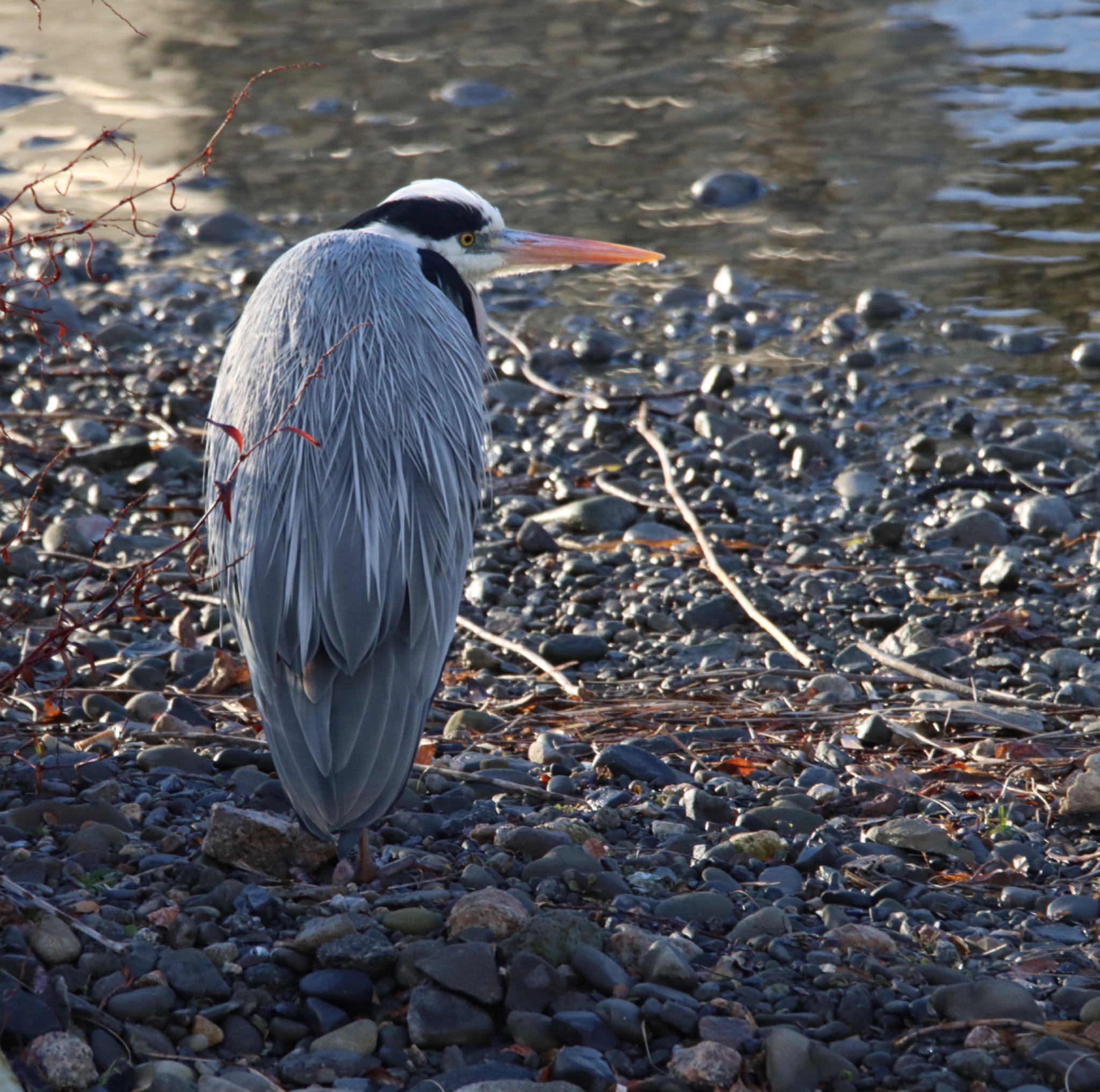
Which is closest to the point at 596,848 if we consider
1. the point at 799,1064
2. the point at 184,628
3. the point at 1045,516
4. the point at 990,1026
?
the point at 799,1064

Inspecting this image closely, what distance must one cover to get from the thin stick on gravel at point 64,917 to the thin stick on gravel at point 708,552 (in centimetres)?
259

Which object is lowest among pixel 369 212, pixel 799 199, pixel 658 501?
pixel 658 501

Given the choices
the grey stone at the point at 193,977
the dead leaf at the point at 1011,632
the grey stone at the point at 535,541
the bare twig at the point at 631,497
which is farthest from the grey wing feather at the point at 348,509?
the bare twig at the point at 631,497

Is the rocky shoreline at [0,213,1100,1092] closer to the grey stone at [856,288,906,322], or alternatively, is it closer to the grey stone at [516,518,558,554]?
the grey stone at [516,518,558,554]

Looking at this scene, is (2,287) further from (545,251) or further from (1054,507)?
(1054,507)

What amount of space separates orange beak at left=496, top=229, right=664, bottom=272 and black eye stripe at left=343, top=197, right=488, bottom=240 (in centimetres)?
21

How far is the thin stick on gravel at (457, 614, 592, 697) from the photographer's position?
14.5 ft

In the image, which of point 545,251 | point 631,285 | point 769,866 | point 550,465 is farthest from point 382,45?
point 769,866

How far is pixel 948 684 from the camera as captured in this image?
13.7ft

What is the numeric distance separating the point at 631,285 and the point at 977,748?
503 centimetres

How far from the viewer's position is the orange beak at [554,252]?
462cm

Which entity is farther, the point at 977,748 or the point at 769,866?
the point at 977,748

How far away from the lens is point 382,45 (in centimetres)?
1257

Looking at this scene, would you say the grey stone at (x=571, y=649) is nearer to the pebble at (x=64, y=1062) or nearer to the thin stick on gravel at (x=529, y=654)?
the thin stick on gravel at (x=529, y=654)
